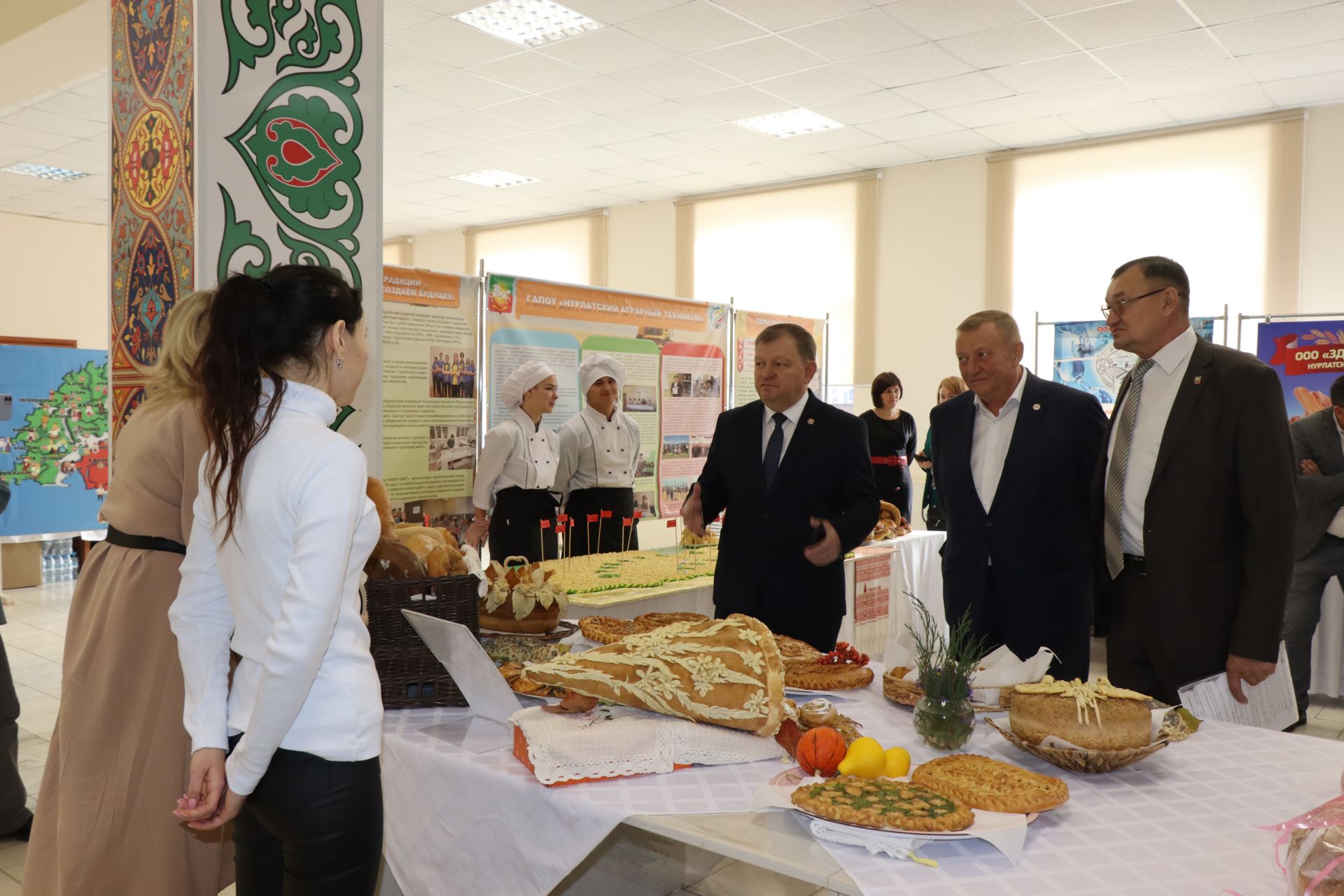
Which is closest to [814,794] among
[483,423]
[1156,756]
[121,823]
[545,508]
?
[1156,756]

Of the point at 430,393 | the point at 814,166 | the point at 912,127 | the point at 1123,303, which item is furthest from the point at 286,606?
the point at 814,166

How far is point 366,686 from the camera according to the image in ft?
4.81

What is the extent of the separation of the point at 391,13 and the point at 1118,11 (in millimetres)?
4169

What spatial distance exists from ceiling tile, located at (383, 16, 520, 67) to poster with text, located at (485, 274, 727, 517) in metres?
1.74

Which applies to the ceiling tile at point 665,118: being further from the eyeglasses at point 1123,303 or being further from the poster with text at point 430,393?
the eyeglasses at point 1123,303

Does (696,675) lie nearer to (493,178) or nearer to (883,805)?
(883,805)

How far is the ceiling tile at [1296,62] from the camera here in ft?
19.9

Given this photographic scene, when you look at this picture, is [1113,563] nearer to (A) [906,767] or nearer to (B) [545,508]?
(A) [906,767]

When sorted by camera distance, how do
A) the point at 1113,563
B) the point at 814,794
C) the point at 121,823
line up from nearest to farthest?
the point at 814,794
the point at 121,823
the point at 1113,563

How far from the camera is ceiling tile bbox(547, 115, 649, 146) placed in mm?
7844

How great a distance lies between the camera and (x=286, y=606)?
133cm

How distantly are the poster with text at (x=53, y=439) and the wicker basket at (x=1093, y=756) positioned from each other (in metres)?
8.61

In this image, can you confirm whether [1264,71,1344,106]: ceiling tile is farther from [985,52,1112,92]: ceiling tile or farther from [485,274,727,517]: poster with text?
[485,274,727,517]: poster with text

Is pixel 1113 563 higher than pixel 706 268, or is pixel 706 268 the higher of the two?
pixel 706 268
